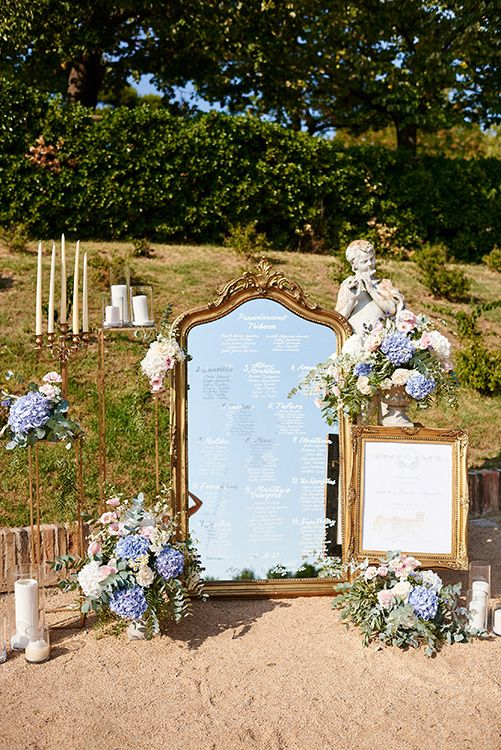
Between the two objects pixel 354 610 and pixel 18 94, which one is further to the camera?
pixel 18 94

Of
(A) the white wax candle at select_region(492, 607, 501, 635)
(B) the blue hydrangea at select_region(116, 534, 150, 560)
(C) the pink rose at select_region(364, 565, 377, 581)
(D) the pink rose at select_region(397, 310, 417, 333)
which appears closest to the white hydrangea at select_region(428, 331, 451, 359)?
(D) the pink rose at select_region(397, 310, 417, 333)

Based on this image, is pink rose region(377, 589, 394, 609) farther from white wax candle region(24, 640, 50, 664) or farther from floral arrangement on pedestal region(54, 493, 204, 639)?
white wax candle region(24, 640, 50, 664)

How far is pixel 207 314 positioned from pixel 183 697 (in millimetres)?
2373

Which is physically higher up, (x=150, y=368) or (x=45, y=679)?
(x=150, y=368)

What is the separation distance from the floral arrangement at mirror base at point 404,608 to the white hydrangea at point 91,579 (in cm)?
150

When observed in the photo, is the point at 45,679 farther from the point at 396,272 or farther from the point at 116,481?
the point at 396,272

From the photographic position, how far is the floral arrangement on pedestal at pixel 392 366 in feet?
15.6

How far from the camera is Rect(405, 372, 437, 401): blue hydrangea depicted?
4.72 m

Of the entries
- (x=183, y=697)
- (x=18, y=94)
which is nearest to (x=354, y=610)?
(x=183, y=697)

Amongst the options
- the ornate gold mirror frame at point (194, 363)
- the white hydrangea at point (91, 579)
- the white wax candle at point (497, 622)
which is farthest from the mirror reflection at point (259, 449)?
the white wax candle at point (497, 622)

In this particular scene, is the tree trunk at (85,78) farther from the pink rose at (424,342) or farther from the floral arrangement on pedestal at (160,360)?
the pink rose at (424,342)

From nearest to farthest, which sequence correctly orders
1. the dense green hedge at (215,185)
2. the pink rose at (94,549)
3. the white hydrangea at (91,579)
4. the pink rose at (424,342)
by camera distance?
the white hydrangea at (91,579), the pink rose at (94,549), the pink rose at (424,342), the dense green hedge at (215,185)

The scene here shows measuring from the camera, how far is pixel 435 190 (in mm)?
13281

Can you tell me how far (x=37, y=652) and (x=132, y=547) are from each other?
77cm
